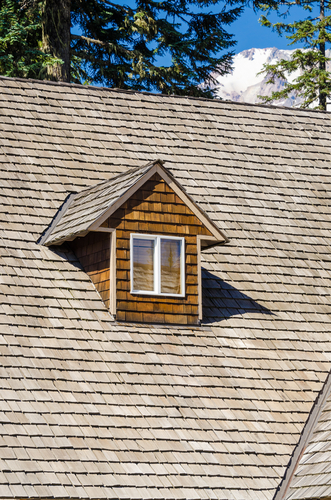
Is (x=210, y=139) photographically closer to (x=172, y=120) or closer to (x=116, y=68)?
(x=172, y=120)

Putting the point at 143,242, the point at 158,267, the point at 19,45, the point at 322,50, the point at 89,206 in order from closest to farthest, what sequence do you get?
the point at 158,267, the point at 143,242, the point at 89,206, the point at 19,45, the point at 322,50

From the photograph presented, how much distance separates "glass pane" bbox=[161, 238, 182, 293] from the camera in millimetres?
9664

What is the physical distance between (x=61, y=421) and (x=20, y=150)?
4500 mm

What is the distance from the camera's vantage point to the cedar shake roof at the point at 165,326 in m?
7.97

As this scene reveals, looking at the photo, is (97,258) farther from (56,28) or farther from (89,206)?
(56,28)

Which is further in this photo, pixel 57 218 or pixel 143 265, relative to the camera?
pixel 57 218

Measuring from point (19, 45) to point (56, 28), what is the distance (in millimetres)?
1132

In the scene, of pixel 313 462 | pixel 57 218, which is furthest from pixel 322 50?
pixel 313 462

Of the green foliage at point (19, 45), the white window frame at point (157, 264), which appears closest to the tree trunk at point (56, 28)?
the green foliage at point (19, 45)

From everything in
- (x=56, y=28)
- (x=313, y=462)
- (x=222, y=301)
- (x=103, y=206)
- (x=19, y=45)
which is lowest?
(x=313, y=462)

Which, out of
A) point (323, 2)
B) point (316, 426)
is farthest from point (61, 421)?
point (323, 2)

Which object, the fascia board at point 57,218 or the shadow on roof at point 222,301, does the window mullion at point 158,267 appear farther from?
the fascia board at point 57,218

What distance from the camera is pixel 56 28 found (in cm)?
2106

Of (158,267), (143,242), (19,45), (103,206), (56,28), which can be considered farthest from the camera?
(19,45)
